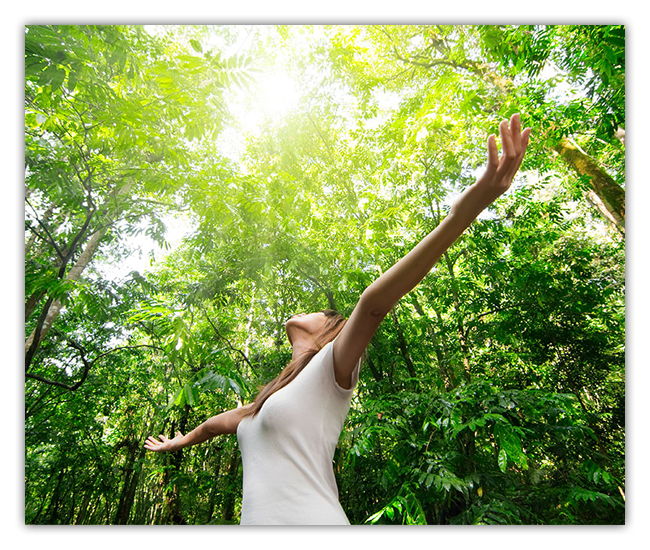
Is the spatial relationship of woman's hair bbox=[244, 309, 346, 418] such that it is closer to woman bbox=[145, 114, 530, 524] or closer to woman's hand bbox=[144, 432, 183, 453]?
woman bbox=[145, 114, 530, 524]

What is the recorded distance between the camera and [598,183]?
2.08m

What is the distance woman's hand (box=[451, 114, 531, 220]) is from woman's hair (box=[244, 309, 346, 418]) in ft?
2.20

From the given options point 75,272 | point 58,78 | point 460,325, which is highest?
point 58,78

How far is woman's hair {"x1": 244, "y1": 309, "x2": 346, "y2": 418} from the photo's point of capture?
3.26 ft

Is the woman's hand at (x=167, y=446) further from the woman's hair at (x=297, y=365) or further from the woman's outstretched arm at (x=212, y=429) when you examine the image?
the woman's hair at (x=297, y=365)

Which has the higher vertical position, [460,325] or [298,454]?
[298,454]

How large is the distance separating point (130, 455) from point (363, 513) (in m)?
3.62

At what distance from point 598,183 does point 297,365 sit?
96.9 inches

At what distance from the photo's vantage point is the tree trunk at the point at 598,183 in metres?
1.83

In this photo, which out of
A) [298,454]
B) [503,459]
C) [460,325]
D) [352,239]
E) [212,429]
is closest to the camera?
[298,454]

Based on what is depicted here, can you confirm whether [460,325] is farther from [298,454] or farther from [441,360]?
[298,454]

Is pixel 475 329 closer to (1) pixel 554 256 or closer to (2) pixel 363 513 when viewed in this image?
(1) pixel 554 256

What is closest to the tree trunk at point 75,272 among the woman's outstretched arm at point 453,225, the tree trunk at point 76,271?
the tree trunk at point 76,271

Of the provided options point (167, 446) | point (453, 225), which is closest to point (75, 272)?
point (167, 446)
